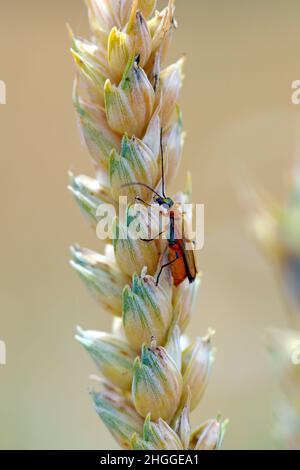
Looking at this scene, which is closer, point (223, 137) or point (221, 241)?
point (221, 241)

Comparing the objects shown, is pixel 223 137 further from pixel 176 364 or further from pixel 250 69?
pixel 176 364

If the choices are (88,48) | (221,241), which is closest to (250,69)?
(221,241)

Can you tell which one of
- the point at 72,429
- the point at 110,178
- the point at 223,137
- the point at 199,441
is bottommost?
the point at 72,429
